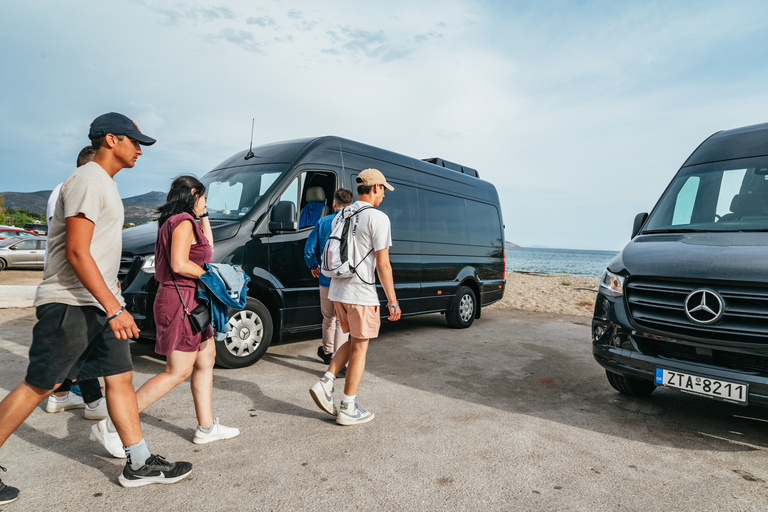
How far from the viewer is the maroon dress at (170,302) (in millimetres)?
2988

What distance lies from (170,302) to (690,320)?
351 centimetres

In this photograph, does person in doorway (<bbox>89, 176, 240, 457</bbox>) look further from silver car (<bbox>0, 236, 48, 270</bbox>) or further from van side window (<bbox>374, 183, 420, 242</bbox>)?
silver car (<bbox>0, 236, 48, 270</bbox>)

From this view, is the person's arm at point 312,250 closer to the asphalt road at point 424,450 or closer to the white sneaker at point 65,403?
the asphalt road at point 424,450

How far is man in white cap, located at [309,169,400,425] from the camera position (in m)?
3.57

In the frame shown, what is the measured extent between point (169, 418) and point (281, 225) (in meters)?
2.26

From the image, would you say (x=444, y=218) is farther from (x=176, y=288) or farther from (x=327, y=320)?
(x=176, y=288)

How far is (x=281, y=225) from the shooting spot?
17.3 ft

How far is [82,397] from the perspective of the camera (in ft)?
12.6

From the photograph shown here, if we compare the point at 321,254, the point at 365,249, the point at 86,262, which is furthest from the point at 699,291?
the point at 86,262

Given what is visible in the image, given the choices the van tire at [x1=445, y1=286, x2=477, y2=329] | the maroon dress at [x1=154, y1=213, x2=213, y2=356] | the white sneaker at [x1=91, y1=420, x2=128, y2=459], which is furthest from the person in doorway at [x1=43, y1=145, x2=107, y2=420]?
the van tire at [x1=445, y1=286, x2=477, y2=329]

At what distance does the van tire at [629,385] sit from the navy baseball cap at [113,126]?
4.26m

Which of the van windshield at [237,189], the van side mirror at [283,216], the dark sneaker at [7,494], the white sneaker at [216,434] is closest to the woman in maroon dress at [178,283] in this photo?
the white sneaker at [216,434]

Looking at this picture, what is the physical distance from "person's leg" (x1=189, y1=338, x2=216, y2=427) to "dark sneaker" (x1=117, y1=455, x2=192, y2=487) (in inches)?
21.1

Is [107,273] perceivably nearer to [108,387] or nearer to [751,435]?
[108,387]
